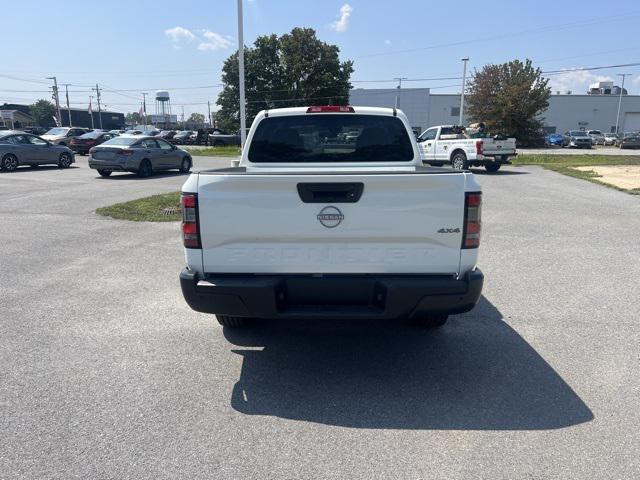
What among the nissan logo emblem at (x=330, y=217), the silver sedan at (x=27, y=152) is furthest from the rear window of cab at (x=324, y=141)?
the silver sedan at (x=27, y=152)

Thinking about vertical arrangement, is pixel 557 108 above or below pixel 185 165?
above

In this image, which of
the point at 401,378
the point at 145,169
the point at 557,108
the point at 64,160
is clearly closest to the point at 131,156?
the point at 145,169

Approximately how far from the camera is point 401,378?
13.0 feet

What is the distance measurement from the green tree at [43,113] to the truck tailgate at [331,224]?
13441 cm

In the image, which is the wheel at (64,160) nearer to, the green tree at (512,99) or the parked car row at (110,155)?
the parked car row at (110,155)

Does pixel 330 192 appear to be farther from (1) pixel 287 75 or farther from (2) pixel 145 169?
(1) pixel 287 75

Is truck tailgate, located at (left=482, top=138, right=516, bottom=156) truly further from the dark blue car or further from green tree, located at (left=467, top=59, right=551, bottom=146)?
the dark blue car

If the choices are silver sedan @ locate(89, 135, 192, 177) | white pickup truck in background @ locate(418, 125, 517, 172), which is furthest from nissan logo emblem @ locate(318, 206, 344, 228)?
white pickup truck in background @ locate(418, 125, 517, 172)

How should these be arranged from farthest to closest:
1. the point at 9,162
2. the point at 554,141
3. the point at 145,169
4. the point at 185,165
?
the point at 554,141 < the point at 185,165 < the point at 9,162 < the point at 145,169

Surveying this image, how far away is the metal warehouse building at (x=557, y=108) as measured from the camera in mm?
80875

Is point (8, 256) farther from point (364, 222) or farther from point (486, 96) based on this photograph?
point (486, 96)

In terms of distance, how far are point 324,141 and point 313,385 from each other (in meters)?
2.55

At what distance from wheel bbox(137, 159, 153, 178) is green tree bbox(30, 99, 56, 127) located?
387 feet

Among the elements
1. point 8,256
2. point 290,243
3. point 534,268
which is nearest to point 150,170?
point 8,256
